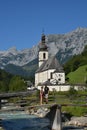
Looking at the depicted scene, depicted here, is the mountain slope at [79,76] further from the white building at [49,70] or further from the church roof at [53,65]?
the church roof at [53,65]

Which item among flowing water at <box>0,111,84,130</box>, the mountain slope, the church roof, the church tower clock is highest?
the church tower clock

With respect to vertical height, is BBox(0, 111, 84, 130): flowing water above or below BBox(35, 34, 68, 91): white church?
below

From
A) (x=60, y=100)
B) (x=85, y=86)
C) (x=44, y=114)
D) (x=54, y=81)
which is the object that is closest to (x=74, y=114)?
(x=44, y=114)

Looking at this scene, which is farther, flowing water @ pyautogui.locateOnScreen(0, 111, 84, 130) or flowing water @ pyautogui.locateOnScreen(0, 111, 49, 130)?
flowing water @ pyautogui.locateOnScreen(0, 111, 49, 130)

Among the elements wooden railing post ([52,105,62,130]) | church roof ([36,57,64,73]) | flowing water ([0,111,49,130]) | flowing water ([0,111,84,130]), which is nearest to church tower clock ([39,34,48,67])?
church roof ([36,57,64,73])

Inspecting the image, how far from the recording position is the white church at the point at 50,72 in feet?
504

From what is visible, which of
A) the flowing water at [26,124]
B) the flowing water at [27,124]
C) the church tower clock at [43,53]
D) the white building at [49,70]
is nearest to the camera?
the flowing water at [27,124]

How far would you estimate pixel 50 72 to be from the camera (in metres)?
167

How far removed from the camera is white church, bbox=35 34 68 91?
15348 centimetres

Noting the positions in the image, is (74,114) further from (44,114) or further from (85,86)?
(85,86)

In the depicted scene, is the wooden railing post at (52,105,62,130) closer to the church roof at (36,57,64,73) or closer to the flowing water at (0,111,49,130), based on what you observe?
the flowing water at (0,111,49,130)

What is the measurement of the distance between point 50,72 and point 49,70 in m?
1.13

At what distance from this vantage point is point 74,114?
69.6 metres

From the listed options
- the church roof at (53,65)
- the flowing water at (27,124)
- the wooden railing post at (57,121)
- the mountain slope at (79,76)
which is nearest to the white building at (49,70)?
the church roof at (53,65)
